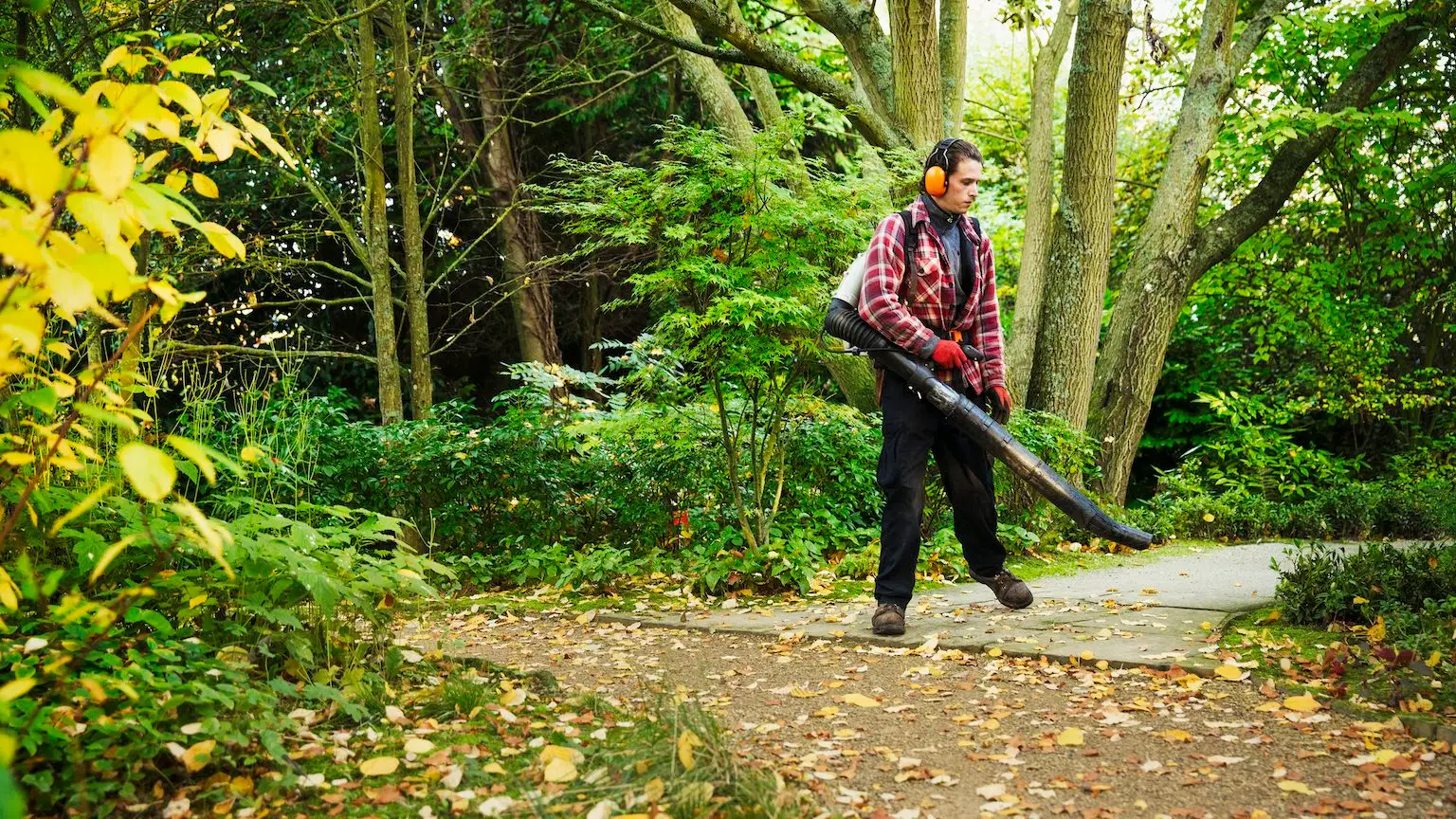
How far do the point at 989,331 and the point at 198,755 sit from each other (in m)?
3.60

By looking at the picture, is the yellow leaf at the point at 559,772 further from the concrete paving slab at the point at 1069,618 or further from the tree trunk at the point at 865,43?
the tree trunk at the point at 865,43

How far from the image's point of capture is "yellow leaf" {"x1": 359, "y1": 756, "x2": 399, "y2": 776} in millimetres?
2759

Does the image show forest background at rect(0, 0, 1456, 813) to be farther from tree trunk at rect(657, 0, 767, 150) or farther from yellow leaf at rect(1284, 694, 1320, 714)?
yellow leaf at rect(1284, 694, 1320, 714)

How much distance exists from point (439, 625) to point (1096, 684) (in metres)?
3.37

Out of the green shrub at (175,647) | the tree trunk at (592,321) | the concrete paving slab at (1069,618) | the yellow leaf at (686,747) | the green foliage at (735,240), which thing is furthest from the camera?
the tree trunk at (592,321)

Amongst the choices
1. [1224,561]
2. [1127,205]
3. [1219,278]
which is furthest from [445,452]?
[1127,205]

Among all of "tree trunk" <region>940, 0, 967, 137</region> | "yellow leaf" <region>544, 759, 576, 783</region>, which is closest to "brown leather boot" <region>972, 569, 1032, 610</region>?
"yellow leaf" <region>544, 759, 576, 783</region>

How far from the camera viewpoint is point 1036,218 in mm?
9930

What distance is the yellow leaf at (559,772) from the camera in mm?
2767

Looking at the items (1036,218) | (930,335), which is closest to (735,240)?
(930,335)

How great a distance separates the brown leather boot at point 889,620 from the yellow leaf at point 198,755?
Answer: 2739 mm

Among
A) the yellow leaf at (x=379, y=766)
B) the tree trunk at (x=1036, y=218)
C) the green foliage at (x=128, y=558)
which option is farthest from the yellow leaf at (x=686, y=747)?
the tree trunk at (x=1036, y=218)

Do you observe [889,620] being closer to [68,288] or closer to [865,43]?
[68,288]

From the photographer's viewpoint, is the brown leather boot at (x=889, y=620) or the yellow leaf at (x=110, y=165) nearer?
the yellow leaf at (x=110, y=165)
